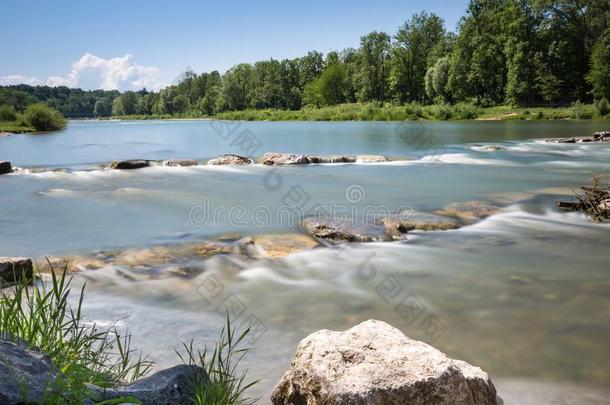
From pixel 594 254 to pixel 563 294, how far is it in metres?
2.56

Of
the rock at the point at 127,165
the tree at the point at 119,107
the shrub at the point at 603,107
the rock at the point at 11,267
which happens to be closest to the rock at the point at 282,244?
the rock at the point at 11,267

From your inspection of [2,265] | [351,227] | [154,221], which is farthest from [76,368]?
[154,221]

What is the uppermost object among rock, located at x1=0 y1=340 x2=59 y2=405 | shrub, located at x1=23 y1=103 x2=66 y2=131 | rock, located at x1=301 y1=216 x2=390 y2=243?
shrub, located at x1=23 y1=103 x2=66 y2=131

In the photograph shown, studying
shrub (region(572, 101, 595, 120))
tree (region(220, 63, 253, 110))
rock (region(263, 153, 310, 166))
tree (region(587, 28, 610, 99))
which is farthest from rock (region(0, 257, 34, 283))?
tree (region(220, 63, 253, 110))

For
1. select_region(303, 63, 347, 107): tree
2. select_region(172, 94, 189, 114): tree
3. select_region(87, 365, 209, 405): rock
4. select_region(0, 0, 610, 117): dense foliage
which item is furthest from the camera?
select_region(172, 94, 189, 114): tree

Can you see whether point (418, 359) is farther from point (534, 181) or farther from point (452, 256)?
point (534, 181)

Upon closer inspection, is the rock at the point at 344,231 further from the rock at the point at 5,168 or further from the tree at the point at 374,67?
the tree at the point at 374,67

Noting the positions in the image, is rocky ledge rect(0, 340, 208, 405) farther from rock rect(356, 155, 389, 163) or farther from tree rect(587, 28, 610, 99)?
tree rect(587, 28, 610, 99)

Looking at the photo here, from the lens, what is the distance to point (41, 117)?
58406 millimetres

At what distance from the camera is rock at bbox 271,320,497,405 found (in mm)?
3525

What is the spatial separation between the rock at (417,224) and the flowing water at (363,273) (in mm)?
380

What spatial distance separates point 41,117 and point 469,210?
57.4 m

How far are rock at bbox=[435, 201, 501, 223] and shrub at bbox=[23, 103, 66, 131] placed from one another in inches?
2209

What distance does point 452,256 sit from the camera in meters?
9.32
